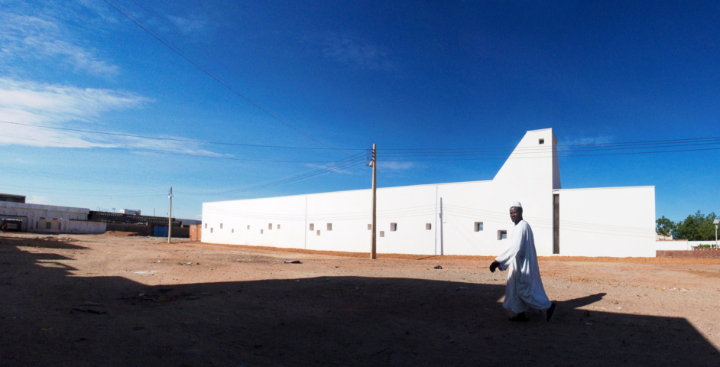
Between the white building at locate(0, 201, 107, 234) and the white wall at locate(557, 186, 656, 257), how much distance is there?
64.2 m

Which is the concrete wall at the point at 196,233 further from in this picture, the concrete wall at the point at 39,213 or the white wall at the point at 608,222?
the white wall at the point at 608,222

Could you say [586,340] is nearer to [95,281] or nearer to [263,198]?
[95,281]

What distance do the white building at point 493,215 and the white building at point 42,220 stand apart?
41425 millimetres

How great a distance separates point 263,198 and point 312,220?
827 centimetres

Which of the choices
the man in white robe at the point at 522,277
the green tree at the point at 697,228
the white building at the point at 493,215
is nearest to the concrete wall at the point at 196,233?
the white building at the point at 493,215

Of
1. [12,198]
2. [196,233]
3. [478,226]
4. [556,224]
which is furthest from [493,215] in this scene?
[12,198]

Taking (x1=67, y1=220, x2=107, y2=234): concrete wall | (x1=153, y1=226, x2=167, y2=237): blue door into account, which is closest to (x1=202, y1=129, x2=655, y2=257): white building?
(x1=153, y1=226, x2=167, y2=237): blue door

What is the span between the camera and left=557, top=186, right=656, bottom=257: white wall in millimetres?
20797

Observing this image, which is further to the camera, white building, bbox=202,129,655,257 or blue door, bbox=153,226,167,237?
blue door, bbox=153,226,167,237

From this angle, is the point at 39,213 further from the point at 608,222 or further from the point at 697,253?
the point at 697,253

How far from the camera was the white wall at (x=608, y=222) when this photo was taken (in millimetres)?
20797

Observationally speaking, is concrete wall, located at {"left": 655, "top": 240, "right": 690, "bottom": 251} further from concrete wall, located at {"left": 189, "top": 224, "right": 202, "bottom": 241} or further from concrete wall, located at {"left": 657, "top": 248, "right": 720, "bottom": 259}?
concrete wall, located at {"left": 189, "top": 224, "right": 202, "bottom": 241}

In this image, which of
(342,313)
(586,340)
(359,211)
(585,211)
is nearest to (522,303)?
(586,340)

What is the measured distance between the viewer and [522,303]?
18.0 feet
